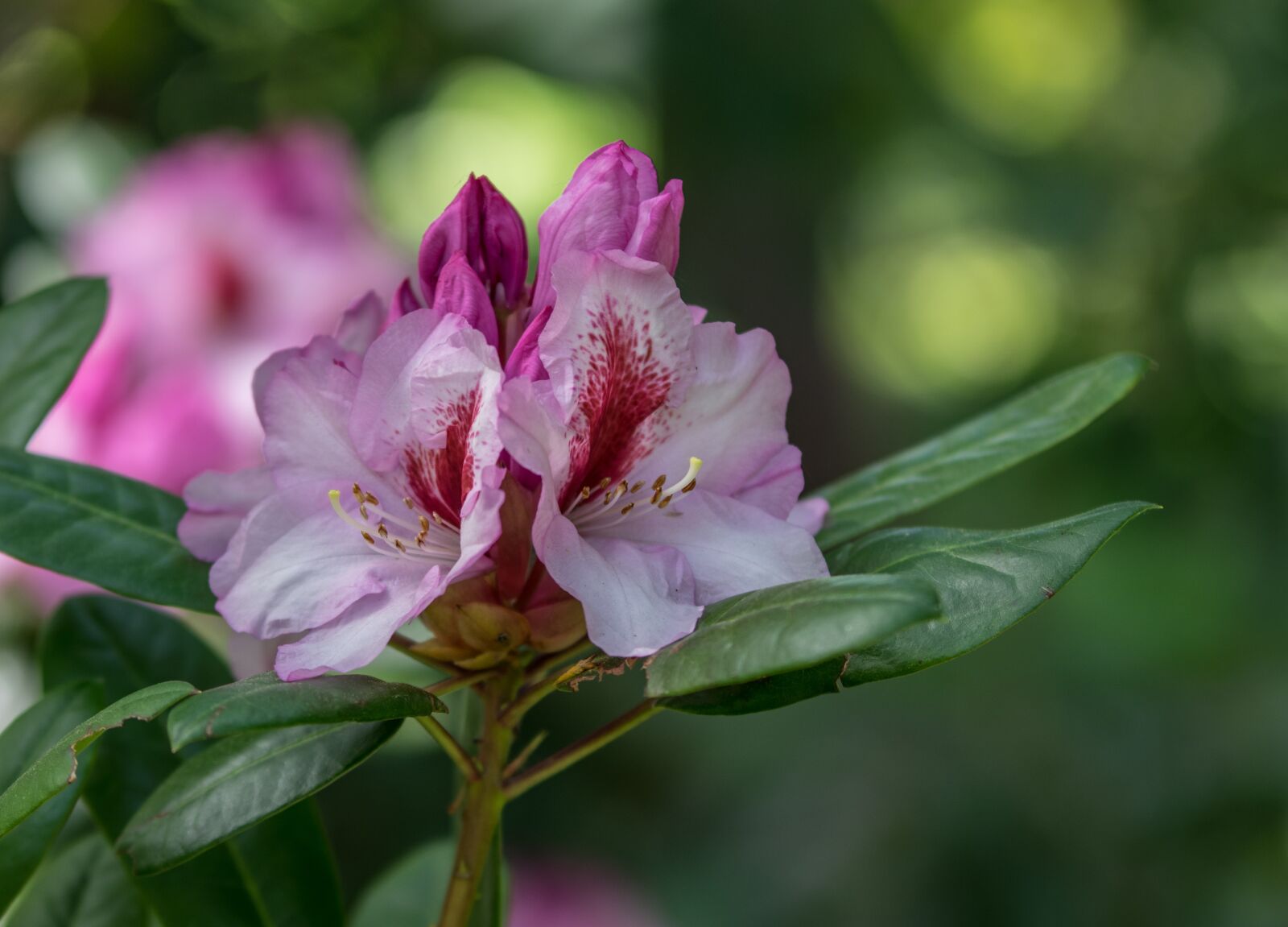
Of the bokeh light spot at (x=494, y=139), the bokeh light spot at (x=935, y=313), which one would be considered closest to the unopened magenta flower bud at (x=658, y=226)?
the bokeh light spot at (x=494, y=139)

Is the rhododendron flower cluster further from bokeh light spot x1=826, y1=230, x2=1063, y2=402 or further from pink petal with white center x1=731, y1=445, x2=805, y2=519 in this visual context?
bokeh light spot x1=826, y1=230, x2=1063, y2=402

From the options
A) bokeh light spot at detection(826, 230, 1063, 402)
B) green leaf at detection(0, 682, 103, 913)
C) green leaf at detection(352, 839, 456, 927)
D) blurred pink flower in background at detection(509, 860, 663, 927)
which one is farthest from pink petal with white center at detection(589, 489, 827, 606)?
bokeh light spot at detection(826, 230, 1063, 402)

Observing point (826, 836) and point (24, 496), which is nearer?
point (24, 496)

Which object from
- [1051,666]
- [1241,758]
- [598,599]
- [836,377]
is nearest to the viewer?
[598,599]

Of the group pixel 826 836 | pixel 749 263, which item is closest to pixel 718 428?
pixel 826 836

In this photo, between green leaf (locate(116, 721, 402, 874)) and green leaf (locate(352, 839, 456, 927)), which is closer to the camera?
green leaf (locate(116, 721, 402, 874))

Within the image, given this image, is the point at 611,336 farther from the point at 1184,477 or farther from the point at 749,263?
the point at 1184,477

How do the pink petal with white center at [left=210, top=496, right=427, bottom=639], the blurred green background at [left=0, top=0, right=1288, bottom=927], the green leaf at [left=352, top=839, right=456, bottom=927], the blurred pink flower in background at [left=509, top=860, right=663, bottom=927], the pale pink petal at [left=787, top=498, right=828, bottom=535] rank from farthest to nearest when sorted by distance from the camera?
the blurred green background at [left=0, top=0, right=1288, bottom=927], the blurred pink flower in background at [left=509, top=860, right=663, bottom=927], the green leaf at [left=352, top=839, right=456, bottom=927], the pale pink petal at [left=787, top=498, right=828, bottom=535], the pink petal with white center at [left=210, top=496, right=427, bottom=639]
